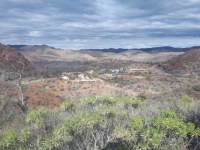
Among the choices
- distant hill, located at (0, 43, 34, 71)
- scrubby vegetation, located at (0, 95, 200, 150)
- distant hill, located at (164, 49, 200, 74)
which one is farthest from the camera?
distant hill, located at (164, 49, 200, 74)

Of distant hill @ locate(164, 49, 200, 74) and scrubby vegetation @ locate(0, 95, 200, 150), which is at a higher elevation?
scrubby vegetation @ locate(0, 95, 200, 150)

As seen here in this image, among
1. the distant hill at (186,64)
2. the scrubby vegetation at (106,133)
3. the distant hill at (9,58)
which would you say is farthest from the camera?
the distant hill at (186,64)

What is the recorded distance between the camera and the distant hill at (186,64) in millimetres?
73525

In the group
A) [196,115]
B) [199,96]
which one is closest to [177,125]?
[196,115]

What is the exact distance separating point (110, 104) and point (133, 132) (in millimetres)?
4477

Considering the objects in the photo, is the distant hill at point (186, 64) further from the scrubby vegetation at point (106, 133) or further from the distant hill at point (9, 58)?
the scrubby vegetation at point (106, 133)

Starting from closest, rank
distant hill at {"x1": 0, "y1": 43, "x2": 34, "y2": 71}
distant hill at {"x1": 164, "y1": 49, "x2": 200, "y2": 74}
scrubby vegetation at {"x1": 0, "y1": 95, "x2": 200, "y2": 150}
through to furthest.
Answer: scrubby vegetation at {"x1": 0, "y1": 95, "x2": 200, "y2": 150} < distant hill at {"x1": 0, "y1": 43, "x2": 34, "y2": 71} < distant hill at {"x1": 164, "y1": 49, "x2": 200, "y2": 74}

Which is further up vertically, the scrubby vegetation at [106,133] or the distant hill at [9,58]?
A: the scrubby vegetation at [106,133]

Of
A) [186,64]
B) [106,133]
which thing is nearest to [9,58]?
[186,64]

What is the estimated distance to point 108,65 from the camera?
110562 mm

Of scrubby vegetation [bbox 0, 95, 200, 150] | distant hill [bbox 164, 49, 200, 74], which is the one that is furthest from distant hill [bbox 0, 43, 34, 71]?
scrubby vegetation [bbox 0, 95, 200, 150]

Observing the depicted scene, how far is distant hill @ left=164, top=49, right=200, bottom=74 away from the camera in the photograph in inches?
2895

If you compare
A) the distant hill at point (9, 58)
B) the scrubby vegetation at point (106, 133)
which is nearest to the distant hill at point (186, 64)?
the distant hill at point (9, 58)

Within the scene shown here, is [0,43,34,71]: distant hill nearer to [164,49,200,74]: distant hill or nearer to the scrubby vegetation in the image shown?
[164,49,200,74]: distant hill
